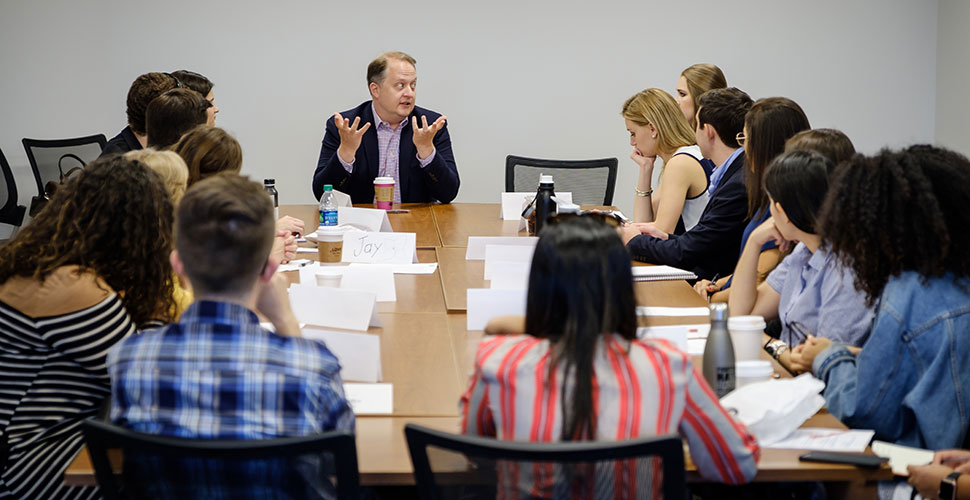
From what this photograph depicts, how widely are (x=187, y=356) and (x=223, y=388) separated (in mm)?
Answer: 79

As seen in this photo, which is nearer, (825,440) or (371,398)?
(825,440)

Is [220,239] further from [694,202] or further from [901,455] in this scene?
[694,202]

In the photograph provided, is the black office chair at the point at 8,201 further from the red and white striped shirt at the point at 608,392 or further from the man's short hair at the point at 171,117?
the red and white striped shirt at the point at 608,392

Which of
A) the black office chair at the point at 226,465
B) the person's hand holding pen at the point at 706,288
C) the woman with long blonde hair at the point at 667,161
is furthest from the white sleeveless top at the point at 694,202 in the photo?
the black office chair at the point at 226,465

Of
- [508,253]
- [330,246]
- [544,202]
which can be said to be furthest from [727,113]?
[330,246]

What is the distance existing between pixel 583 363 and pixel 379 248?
1.88 metres

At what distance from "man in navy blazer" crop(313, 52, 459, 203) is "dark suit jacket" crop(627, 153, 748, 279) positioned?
1382mm

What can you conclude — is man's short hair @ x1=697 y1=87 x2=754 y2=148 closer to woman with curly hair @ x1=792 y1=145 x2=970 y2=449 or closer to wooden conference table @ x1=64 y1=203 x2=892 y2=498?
wooden conference table @ x1=64 y1=203 x2=892 y2=498

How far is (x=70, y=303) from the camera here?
191 cm

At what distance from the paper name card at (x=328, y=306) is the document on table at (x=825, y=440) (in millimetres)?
1033

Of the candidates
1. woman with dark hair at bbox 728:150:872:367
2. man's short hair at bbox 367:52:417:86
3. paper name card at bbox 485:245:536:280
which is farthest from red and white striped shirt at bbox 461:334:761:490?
man's short hair at bbox 367:52:417:86

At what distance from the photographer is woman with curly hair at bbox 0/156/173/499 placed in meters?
1.91

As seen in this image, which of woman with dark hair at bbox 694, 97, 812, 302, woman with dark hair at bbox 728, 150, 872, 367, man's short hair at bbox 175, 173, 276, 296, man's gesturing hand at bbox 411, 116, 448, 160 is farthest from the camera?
man's gesturing hand at bbox 411, 116, 448, 160

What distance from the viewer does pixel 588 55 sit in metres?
6.14
